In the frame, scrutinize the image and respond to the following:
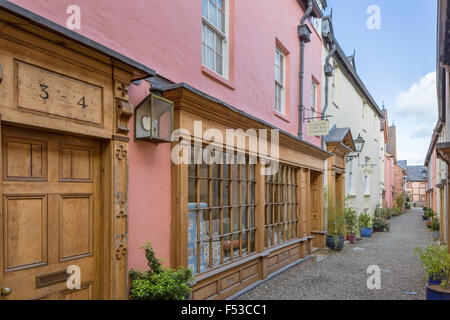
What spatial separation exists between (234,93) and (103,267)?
3.77m

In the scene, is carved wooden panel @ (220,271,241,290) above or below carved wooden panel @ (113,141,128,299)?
below

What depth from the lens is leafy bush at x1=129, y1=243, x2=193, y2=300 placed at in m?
3.62

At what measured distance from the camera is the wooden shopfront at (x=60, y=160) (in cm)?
271

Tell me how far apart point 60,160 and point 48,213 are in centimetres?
49

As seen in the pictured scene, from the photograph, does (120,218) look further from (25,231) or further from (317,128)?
(317,128)

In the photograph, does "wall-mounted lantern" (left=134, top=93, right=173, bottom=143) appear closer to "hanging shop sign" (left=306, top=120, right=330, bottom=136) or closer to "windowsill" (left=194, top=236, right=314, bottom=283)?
"windowsill" (left=194, top=236, right=314, bottom=283)

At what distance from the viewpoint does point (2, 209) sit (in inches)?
105

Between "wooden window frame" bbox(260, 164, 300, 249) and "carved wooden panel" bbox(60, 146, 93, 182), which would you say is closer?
"carved wooden panel" bbox(60, 146, 93, 182)

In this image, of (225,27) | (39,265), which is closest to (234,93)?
(225,27)

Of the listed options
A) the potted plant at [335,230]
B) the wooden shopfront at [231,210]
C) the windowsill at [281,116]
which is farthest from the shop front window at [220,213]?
the potted plant at [335,230]

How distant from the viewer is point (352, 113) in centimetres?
1562

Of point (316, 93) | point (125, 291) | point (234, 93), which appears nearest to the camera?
point (125, 291)

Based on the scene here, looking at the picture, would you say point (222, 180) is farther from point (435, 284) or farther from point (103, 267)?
point (435, 284)

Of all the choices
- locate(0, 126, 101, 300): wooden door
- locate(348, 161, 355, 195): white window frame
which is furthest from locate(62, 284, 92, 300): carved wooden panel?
locate(348, 161, 355, 195): white window frame
